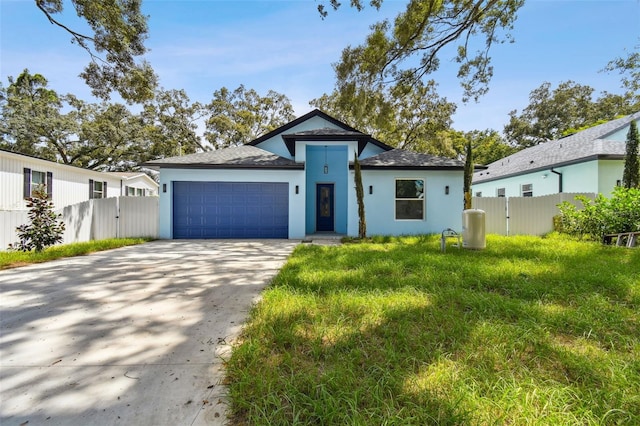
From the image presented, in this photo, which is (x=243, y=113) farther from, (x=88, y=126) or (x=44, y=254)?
(x=44, y=254)

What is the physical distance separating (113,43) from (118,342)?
9.28 metres

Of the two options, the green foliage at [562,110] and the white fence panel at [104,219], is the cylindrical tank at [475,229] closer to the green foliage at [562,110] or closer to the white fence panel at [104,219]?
the white fence panel at [104,219]

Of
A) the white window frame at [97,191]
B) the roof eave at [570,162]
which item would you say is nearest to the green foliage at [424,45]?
the roof eave at [570,162]

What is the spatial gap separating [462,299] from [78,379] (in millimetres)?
3803

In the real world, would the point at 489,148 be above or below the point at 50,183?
above

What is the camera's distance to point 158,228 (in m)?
10.3

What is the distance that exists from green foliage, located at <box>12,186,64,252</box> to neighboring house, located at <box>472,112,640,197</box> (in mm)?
18529

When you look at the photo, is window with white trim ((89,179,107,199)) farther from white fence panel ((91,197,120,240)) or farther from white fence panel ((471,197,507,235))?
white fence panel ((471,197,507,235))

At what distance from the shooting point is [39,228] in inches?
270

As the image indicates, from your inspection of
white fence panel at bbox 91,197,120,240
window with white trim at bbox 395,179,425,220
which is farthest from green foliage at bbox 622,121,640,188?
white fence panel at bbox 91,197,120,240

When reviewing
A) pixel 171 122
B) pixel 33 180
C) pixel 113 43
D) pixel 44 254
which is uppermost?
pixel 171 122

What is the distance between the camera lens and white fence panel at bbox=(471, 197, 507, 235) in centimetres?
1100

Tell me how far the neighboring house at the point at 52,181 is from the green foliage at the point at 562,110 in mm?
38732

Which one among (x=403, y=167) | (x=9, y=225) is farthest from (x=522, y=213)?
(x=9, y=225)
